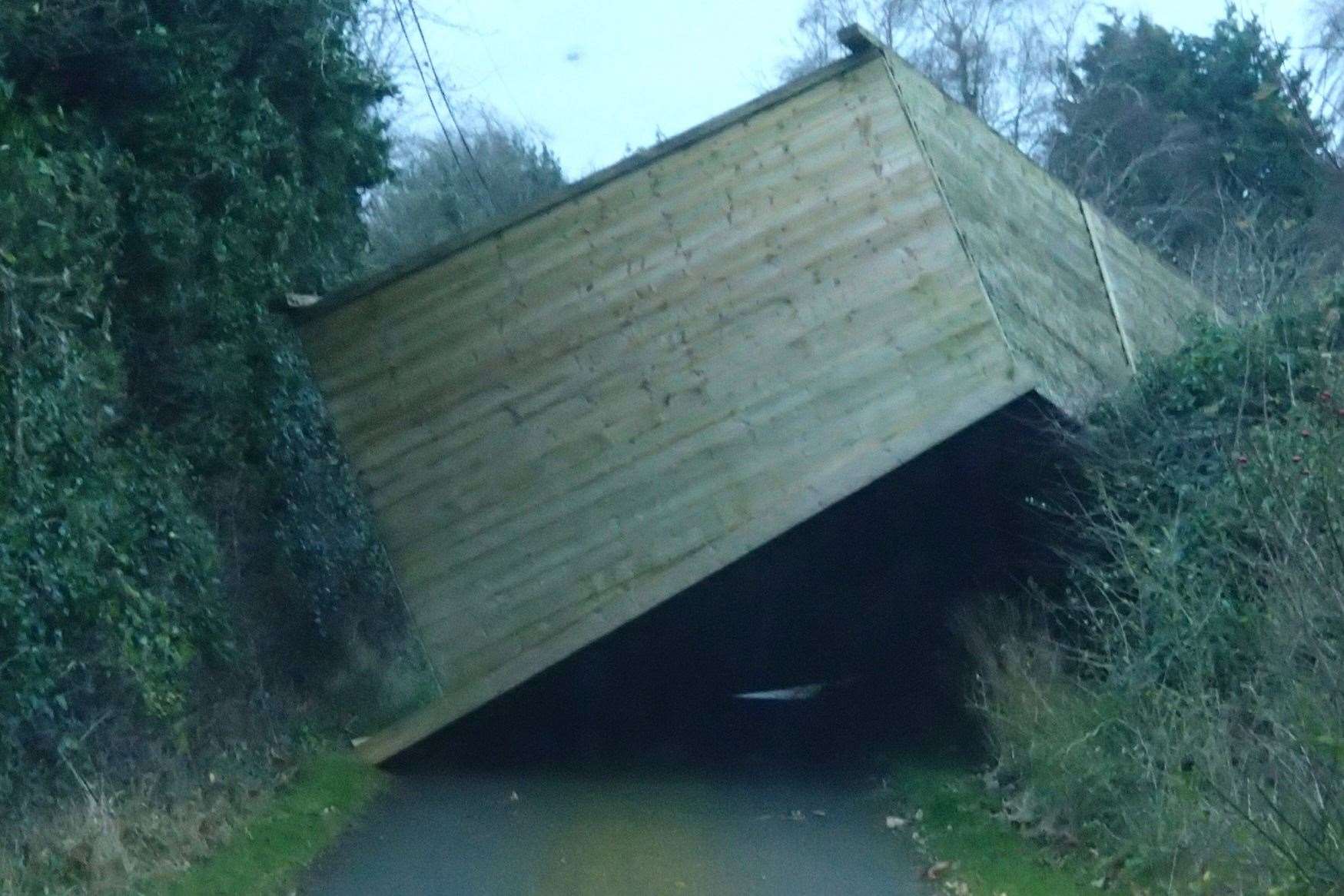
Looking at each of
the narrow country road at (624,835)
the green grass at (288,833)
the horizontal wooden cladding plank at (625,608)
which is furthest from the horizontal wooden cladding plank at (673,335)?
the narrow country road at (624,835)

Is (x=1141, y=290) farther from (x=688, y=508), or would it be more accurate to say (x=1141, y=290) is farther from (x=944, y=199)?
(x=688, y=508)

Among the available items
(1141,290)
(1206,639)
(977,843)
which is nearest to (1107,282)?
(1141,290)

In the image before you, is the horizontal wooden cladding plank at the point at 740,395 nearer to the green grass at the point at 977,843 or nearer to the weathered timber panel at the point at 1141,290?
the green grass at the point at 977,843

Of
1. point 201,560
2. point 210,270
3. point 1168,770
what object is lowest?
point 1168,770

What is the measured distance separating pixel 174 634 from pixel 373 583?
7340mm

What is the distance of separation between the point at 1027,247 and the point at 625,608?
229 inches

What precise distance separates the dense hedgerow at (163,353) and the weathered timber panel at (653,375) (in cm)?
133

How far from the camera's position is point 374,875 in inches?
401

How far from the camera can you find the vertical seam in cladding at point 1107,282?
17281 millimetres

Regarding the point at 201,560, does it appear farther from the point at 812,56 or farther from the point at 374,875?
the point at 812,56

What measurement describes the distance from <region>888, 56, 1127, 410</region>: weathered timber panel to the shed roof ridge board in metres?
0.66

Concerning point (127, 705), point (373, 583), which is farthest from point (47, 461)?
point (373, 583)

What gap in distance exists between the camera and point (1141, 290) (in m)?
19.4

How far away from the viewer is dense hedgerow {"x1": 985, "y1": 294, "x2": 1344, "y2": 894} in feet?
24.4
